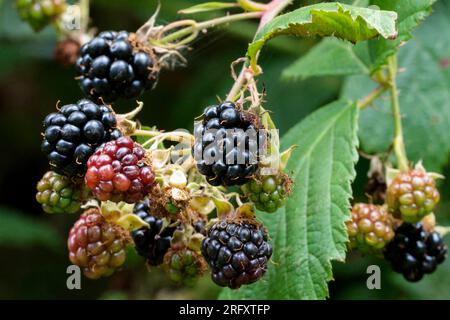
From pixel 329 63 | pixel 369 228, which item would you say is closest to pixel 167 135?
pixel 369 228

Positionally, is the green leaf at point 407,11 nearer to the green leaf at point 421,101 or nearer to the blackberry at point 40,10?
the green leaf at point 421,101

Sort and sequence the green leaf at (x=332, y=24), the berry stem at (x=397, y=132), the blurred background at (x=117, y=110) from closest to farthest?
the green leaf at (x=332, y=24), the berry stem at (x=397, y=132), the blurred background at (x=117, y=110)

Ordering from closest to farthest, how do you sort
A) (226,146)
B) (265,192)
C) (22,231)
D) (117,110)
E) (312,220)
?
1. (226,146)
2. (265,192)
3. (312,220)
4. (22,231)
5. (117,110)

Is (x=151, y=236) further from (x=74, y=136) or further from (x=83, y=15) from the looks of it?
(x=83, y=15)

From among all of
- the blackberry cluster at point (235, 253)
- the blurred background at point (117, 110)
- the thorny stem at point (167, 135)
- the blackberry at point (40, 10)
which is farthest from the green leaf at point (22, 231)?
the blackberry cluster at point (235, 253)

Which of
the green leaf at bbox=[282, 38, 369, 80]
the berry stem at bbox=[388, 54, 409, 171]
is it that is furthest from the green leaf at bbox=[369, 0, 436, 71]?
the green leaf at bbox=[282, 38, 369, 80]

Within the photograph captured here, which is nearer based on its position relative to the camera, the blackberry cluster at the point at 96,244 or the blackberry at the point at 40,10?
the blackberry cluster at the point at 96,244
